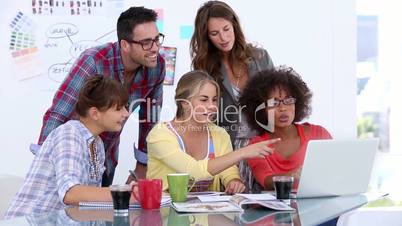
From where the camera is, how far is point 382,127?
22.0 feet

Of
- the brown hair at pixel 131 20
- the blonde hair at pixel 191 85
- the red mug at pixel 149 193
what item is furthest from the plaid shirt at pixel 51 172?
the brown hair at pixel 131 20

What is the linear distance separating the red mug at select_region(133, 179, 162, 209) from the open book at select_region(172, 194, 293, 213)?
0.06 m

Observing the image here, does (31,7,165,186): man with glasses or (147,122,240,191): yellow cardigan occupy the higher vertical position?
(31,7,165,186): man with glasses

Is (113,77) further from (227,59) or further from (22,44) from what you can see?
(22,44)

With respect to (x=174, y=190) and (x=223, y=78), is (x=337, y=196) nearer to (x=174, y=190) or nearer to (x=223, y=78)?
(x=174, y=190)

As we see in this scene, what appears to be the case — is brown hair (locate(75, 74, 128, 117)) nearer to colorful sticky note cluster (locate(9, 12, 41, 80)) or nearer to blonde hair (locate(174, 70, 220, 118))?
blonde hair (locate(174, 70, 220, 118))

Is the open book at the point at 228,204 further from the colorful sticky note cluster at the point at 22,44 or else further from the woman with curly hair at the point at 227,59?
the colorful sticky note cluster at the point at 22,44

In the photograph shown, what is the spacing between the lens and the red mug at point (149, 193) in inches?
77.5

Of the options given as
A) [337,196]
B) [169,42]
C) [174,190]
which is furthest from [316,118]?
[174,190]

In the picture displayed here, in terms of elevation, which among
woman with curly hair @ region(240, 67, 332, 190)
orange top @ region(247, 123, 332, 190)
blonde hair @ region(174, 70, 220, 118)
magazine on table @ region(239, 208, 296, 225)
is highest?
blonde hair @ region(174, 70, 220, 118)

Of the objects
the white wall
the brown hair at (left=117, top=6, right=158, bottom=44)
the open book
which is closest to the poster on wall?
the white wall

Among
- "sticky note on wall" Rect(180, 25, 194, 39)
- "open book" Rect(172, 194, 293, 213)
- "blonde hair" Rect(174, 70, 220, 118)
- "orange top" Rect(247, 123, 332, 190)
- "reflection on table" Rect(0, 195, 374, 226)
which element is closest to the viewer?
"reflection on table" Rect(0, 195, 374, 226)

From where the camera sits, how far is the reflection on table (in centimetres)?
176

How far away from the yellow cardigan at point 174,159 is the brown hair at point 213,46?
373 millimetres
